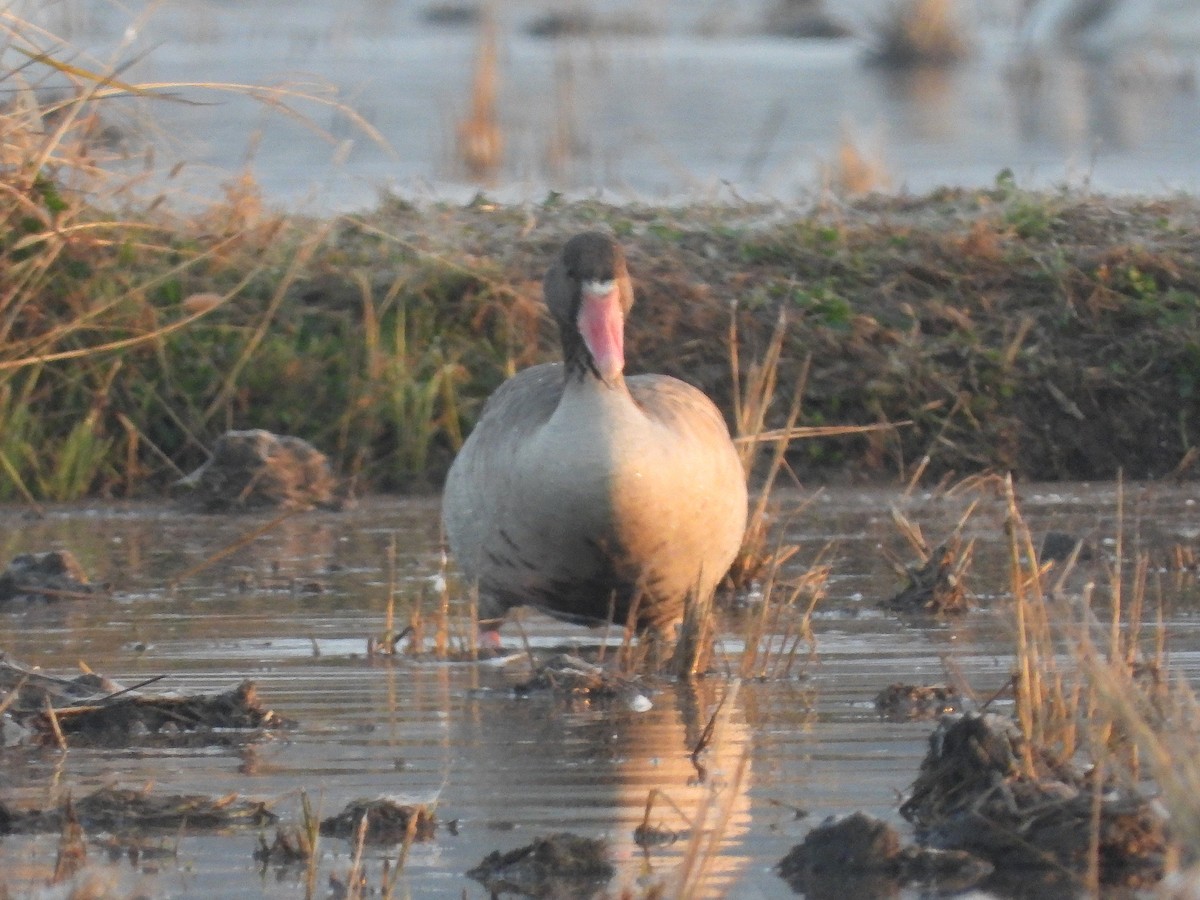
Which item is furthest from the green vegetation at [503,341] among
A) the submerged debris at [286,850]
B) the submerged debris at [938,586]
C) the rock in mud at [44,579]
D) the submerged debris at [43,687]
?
the submerged debris at [286,850]

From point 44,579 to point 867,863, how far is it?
4.18 m

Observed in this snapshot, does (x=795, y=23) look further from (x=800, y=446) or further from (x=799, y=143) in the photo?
(x=800, y=446)

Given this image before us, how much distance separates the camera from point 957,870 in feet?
13.3

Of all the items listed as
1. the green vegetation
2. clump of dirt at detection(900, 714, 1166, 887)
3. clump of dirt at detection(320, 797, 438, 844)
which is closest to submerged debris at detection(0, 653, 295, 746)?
clump of dirt at detection(320, 797, 438, 844)

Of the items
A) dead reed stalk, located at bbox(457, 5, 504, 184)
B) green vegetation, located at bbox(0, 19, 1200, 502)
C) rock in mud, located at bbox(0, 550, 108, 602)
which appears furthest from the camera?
dead reed stalk, located at bbox(457, 5, 504, 184)

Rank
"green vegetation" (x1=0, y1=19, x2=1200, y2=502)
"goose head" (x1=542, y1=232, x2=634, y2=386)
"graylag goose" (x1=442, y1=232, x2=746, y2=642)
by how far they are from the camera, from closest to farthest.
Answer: "graylag goose" (x1=442, y1=232, x2=746, y2=642)
"goose head" (x1=542, y1=232, x2=634, y2=386)
"green vegetation" (x1=0, y1=19, x2=1200, y2=502)

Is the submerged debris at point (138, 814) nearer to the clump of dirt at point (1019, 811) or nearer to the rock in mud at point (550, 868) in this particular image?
the rock in mud at point (550, 868)

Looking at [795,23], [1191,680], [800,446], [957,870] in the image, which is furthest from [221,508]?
[795,23]

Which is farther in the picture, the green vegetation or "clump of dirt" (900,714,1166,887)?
the green vegetation

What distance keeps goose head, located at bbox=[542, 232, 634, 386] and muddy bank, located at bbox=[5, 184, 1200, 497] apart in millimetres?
3315

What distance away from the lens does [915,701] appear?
552 cm

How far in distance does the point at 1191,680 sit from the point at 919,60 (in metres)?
22.1

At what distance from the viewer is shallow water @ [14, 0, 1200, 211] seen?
54.5 feet

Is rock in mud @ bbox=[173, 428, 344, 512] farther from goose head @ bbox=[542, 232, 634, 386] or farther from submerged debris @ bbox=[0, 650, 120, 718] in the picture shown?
submerged debris @ bbox=[0, 650, 120, 718]
